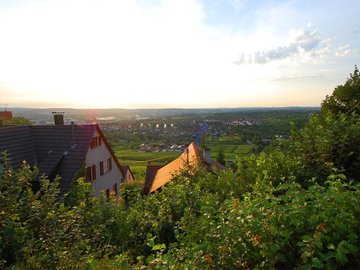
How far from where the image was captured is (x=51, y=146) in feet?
71.2

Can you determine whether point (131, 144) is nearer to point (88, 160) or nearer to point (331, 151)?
point (88, 160)

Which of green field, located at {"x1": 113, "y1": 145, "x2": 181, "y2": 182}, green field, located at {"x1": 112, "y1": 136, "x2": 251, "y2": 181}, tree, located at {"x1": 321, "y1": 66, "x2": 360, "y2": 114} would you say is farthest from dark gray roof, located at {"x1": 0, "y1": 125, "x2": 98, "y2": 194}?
green field, located at {"x1": 113, "y1": 145, "x2": 181, "y2": 182}

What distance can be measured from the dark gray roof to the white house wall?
3.11 ft

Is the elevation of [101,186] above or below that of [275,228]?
below

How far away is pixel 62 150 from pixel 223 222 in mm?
19406

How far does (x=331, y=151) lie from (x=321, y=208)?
4507 millimetres

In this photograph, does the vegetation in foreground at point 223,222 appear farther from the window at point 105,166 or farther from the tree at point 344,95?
the window at point 105,166

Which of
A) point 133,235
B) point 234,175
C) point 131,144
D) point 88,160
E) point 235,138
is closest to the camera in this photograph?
point 133,235

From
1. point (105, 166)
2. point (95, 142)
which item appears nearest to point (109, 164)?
point (105, 166)

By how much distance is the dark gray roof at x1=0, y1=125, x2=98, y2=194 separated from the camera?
19.7 m

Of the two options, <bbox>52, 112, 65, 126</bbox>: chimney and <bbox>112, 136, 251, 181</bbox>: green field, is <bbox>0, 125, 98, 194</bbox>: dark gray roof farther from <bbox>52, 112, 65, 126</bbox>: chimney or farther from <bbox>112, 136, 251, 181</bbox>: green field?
<bbox>112, 136, 251, 181</bbox>: green field

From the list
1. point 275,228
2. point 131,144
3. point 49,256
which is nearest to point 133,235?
point 49,256

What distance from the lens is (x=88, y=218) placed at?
667cm

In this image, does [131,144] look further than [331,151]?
Yes
